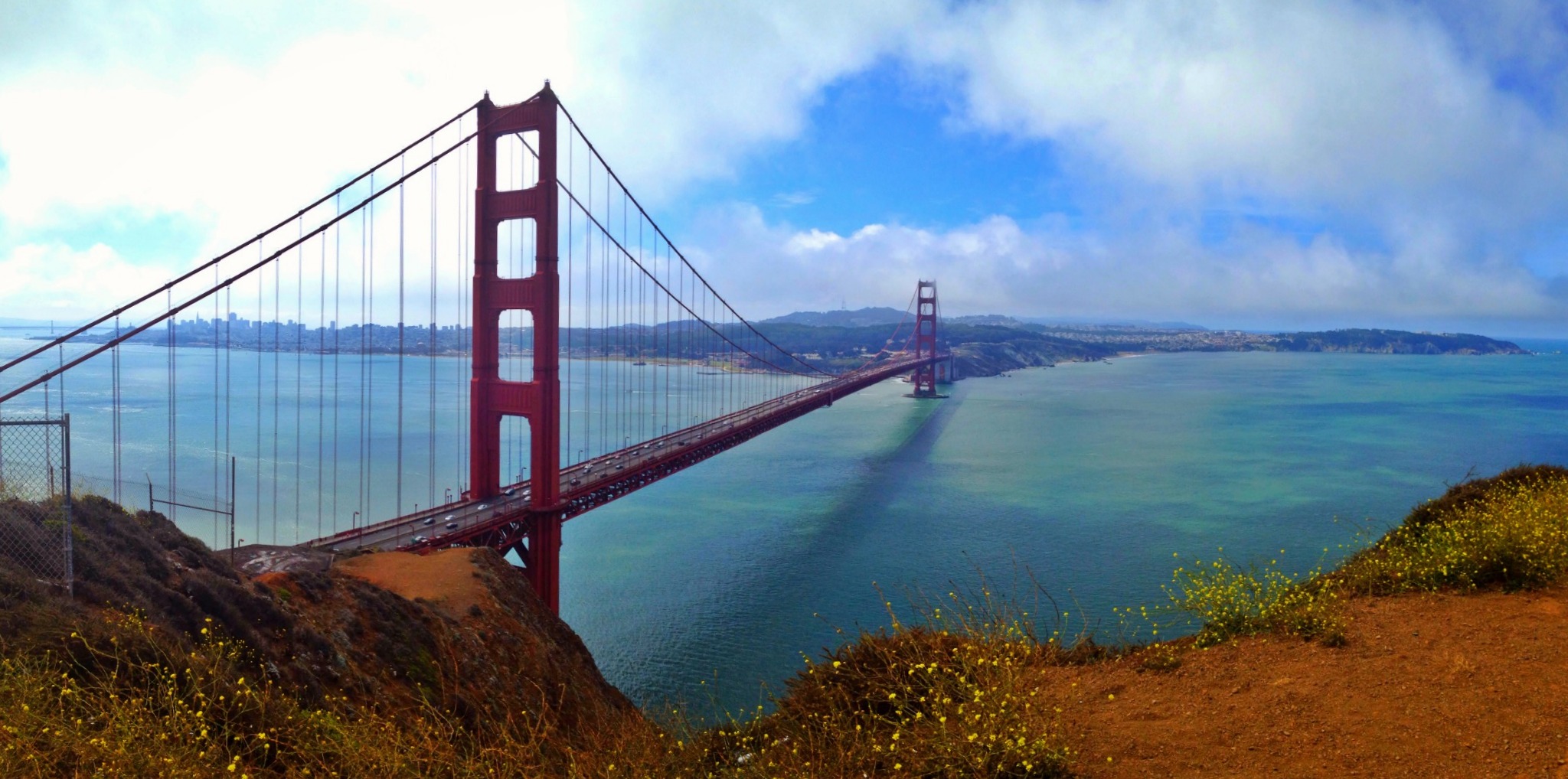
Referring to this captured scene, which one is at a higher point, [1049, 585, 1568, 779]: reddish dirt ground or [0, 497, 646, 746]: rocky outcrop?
[1049, 585, 1568, 779]: reddish dirt ground

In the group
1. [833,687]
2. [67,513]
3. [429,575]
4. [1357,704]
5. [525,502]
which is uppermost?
[67,513]

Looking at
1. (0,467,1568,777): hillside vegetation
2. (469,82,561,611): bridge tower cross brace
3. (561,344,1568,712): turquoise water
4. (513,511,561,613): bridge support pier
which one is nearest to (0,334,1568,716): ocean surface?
(561,344,1568,712): turquoise water

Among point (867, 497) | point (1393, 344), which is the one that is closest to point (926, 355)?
point (867, 497)

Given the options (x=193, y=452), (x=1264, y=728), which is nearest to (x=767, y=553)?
(x=1264, y=728)

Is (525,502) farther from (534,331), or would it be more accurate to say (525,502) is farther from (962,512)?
(962,512)

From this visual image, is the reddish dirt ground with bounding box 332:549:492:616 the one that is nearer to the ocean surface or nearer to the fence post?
the ocean surface

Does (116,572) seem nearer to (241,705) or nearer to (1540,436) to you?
(241,705)

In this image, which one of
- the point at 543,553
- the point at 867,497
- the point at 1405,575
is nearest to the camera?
the point at 1405,575
